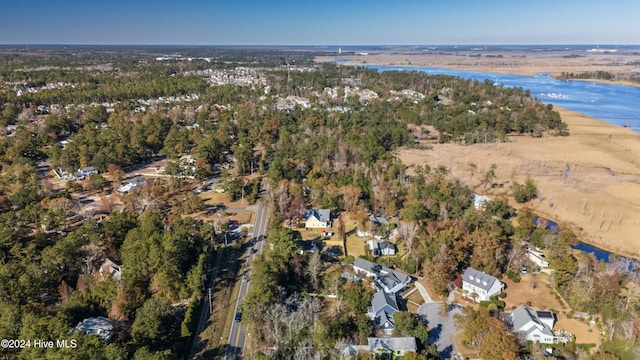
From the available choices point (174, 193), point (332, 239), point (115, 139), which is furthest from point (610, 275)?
point (115, 139)

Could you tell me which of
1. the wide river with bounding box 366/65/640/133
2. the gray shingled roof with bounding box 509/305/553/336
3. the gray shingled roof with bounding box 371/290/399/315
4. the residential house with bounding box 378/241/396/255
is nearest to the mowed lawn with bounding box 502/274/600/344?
the gray shingled roof with bounding box 509/305/553/336

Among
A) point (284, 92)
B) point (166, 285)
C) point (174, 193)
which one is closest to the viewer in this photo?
point (166, 285)

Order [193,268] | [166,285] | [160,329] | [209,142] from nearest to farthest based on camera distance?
[160,329]
[166,285]
[193,268]
[209,142]

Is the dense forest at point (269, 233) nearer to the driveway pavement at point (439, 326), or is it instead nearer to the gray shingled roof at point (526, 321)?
the driveway pavement at point (439, 326)

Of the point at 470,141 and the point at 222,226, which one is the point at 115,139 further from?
the point at 470,141

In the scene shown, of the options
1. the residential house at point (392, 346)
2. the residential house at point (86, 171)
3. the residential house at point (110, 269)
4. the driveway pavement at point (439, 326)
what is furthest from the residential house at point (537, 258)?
the residential house at point (86, 171)

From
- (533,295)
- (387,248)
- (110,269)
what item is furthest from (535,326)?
(110,269)
